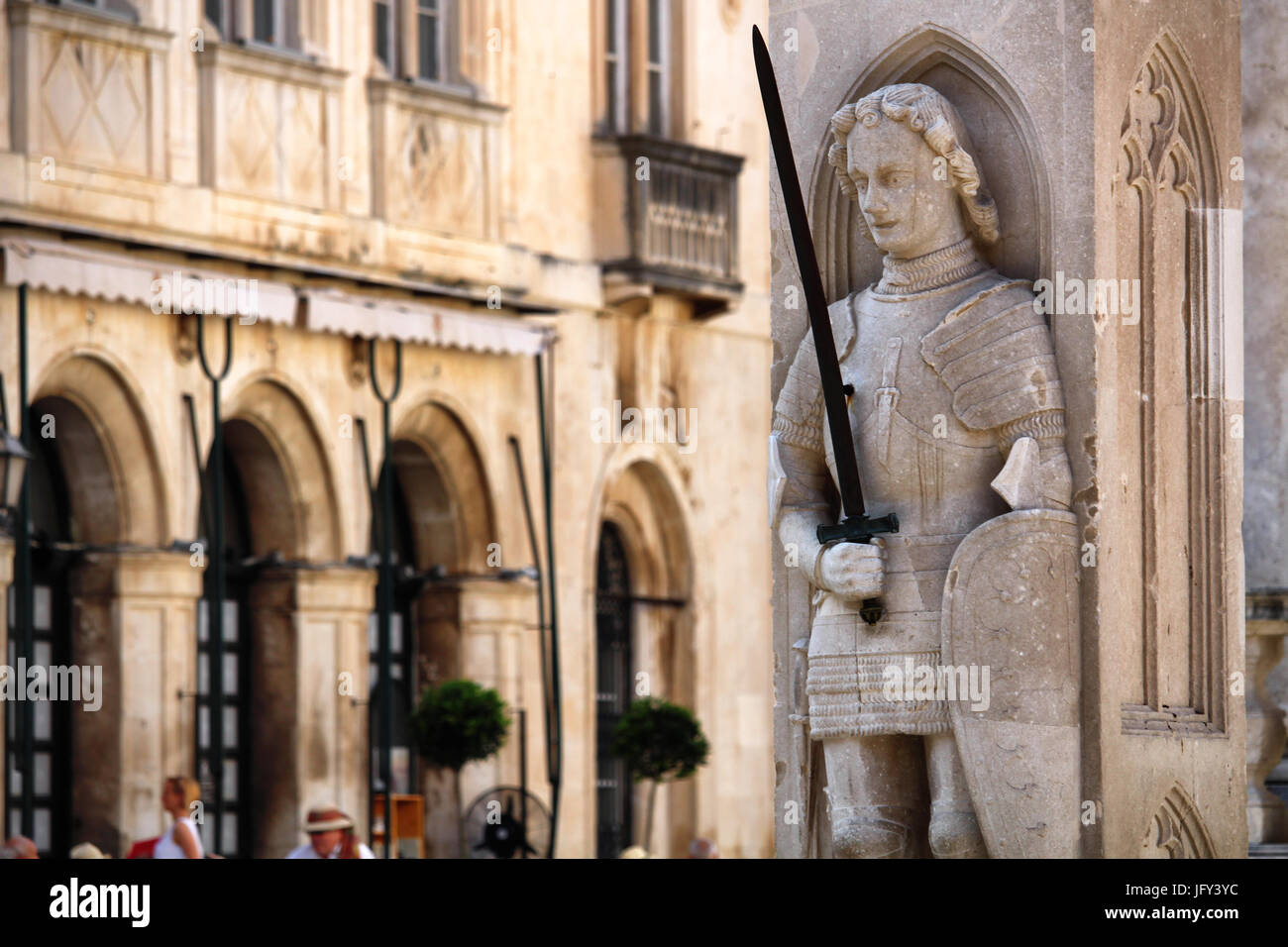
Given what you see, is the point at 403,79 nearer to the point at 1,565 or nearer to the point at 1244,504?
the point at 1,565

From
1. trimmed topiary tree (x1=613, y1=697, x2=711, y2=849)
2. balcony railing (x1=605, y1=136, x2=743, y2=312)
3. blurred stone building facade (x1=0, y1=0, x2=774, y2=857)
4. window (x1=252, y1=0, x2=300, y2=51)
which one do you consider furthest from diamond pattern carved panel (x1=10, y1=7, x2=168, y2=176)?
trimmed topiary tree (x1=613, y1=697, x2=711, y2=849)

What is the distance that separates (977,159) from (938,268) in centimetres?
31

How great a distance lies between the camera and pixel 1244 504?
9031 mm

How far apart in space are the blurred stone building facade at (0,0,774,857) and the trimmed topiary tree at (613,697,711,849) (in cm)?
78

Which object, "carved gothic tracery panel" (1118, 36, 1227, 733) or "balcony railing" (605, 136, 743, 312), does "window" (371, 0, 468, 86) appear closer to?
"balcony railing" (605, 136, 743, 312)

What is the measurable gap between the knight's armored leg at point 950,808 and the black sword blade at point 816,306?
1.97 feet

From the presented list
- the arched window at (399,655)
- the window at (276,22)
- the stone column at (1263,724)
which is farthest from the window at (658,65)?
the stone column at (1263,724)

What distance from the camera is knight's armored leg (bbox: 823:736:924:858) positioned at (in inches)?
289

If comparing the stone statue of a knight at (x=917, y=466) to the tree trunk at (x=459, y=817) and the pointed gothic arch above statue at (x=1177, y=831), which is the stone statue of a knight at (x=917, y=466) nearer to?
the pointed gothic arch above statue at (x=1177, y=831)

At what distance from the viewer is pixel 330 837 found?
47.8ft

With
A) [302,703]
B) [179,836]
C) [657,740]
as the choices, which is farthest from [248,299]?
[179,836]

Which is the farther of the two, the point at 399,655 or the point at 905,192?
the point at 399,655

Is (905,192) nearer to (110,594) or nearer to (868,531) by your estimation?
(868,531)
